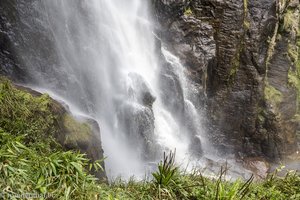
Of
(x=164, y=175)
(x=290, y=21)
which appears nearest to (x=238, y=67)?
(x=290, y=21)

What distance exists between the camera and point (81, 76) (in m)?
11.4

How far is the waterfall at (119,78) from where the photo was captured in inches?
410

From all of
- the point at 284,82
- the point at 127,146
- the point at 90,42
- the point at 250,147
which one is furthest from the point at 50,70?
the point at 284,82

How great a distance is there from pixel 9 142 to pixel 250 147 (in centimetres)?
1427

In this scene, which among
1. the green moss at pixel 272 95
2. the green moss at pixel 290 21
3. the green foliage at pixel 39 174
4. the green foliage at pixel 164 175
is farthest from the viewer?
the green moss at pixel 290 21

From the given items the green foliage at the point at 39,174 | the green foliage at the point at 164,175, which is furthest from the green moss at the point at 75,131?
the green foliage at the point at 164,175

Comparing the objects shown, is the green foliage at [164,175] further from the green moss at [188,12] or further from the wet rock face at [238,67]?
the green moss at [188,12]

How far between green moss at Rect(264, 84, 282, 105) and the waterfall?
3.85 metres

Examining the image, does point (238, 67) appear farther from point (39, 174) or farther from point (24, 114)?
point (39, 174)

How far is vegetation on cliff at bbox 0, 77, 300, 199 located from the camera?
158 inches

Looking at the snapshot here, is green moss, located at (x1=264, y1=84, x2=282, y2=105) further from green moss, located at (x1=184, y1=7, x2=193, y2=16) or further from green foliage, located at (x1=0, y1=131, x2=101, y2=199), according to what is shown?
green foliage, located at (x1=0, y1=131, x2=101, y2=199)

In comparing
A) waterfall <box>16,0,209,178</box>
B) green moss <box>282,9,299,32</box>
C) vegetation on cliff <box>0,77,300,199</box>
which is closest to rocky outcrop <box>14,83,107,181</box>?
vegetation on cliff <box>0,77,300,199</box>

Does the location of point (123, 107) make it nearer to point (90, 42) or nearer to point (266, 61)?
point (90, 42)

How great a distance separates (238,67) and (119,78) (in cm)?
676
